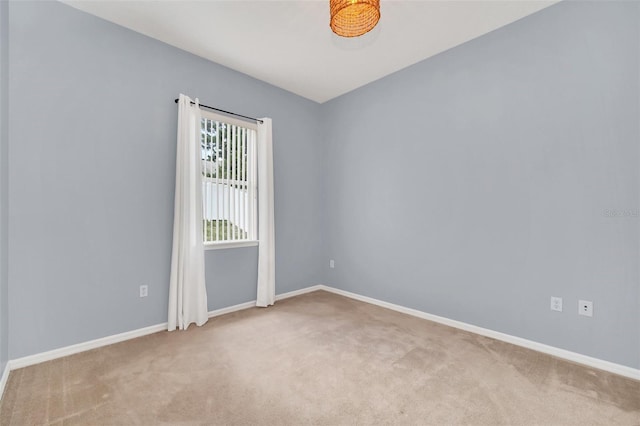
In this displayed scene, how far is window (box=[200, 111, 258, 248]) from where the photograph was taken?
3.18m

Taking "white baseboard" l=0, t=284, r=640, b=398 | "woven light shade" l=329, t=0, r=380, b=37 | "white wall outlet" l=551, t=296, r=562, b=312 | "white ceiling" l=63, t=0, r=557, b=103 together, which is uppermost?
"white ceiling" l=63, t=0, r=557, b=103

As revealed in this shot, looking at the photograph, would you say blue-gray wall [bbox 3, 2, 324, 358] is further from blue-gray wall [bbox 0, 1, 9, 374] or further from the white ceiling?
the white ceiling

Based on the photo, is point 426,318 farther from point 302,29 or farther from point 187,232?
point 302,29

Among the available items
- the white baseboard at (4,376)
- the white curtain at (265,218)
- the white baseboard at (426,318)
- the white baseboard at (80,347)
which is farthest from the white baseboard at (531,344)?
the white baseboard at (4,376)

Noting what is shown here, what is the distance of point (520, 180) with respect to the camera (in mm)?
2496

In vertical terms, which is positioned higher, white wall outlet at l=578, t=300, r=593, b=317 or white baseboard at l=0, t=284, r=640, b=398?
white wall outlet at l=578, t=300, r=593, b=317

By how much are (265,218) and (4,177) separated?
218 centimetres

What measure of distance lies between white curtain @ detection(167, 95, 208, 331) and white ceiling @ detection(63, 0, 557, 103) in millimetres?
645

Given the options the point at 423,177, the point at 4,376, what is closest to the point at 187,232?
the point at 4,376

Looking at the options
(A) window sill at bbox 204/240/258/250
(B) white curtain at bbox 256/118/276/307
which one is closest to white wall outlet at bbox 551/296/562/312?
(B) white curtain at bbox 256/118/276/307

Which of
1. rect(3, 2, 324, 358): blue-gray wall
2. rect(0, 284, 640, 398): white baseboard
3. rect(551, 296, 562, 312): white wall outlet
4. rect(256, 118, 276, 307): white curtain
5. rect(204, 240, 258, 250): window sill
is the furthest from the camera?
rect(256, 118, 276, 307): white curtain

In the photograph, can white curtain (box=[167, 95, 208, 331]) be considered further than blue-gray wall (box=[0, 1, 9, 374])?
Yes

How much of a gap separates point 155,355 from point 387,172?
2943 mm

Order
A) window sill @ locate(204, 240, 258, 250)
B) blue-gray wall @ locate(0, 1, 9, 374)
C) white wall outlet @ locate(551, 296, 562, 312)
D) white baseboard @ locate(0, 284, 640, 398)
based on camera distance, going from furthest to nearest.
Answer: window sill @ locate(204, 240, 258, 250) < white wall outlet @ locate(551, 296, 562, 312) < white baseboard @ locate(0, 284, 640, 398) < blue-gray wall @ locate(0, 1, 9, 374)
